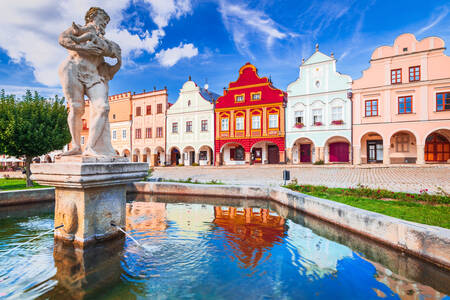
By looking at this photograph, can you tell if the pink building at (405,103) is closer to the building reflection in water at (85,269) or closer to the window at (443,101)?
the window at (443,101)

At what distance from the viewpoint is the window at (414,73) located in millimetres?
21875

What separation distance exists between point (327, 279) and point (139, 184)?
8626mm

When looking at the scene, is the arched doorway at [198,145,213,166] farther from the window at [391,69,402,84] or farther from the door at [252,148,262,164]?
the window at [391,69,402,84]

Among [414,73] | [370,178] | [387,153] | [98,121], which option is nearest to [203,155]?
[387,153]

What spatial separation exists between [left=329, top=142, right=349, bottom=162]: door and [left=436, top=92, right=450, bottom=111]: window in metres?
8.03

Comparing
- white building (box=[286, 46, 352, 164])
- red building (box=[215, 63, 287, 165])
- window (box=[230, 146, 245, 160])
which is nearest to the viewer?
white building (box=[286, 46, 352, 164])

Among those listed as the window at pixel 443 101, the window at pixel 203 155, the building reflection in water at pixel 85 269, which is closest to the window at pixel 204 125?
the window at pixel 203 155

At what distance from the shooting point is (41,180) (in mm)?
3689

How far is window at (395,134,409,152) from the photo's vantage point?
77.0ft

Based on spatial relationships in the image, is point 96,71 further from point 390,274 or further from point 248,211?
point 390,274

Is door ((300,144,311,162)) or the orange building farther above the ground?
the orange building

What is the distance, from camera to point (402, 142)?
23.7m

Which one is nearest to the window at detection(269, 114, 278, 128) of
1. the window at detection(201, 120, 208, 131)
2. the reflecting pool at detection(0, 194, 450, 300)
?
the window at detection(201, 120, 208, 131)

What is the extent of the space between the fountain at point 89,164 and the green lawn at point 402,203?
5.05 m
